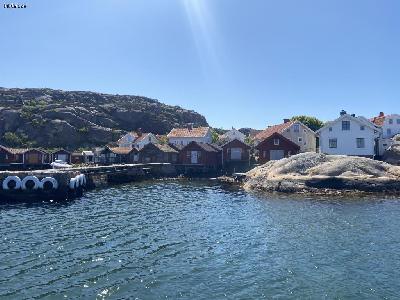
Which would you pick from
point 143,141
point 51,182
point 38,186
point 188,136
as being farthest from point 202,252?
point 143,141

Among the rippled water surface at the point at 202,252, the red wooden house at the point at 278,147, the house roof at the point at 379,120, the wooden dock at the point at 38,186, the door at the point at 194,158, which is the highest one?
the house roof at the point at 379,120

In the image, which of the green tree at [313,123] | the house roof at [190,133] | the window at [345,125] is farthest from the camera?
the green tree at [313,123]

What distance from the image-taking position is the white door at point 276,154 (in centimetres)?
7688

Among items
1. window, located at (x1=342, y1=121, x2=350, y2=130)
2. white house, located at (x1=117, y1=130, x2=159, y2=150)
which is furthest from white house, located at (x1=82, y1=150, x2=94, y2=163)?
window, located at (x1=342, y1=121, x2=350, y2=130)

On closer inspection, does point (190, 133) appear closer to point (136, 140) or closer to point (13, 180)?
point (136, 140)

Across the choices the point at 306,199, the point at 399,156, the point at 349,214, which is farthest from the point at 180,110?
the point at 349,214

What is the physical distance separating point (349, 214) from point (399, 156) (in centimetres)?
3774

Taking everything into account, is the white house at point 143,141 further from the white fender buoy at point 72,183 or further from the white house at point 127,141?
the white fender buoy at point 72,183

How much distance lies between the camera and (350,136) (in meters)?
70.6

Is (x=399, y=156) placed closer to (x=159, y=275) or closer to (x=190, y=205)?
(x=190, y=205)

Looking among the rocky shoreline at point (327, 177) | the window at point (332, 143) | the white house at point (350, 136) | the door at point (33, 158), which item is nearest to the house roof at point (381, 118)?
the white house at point (350, 136)

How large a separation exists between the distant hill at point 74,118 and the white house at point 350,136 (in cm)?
7162

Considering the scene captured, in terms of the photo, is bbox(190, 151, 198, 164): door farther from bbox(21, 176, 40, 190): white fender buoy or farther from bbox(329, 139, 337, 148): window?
bbox(21, 176, 40, 190): white fender buoy

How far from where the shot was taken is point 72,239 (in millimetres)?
26359
